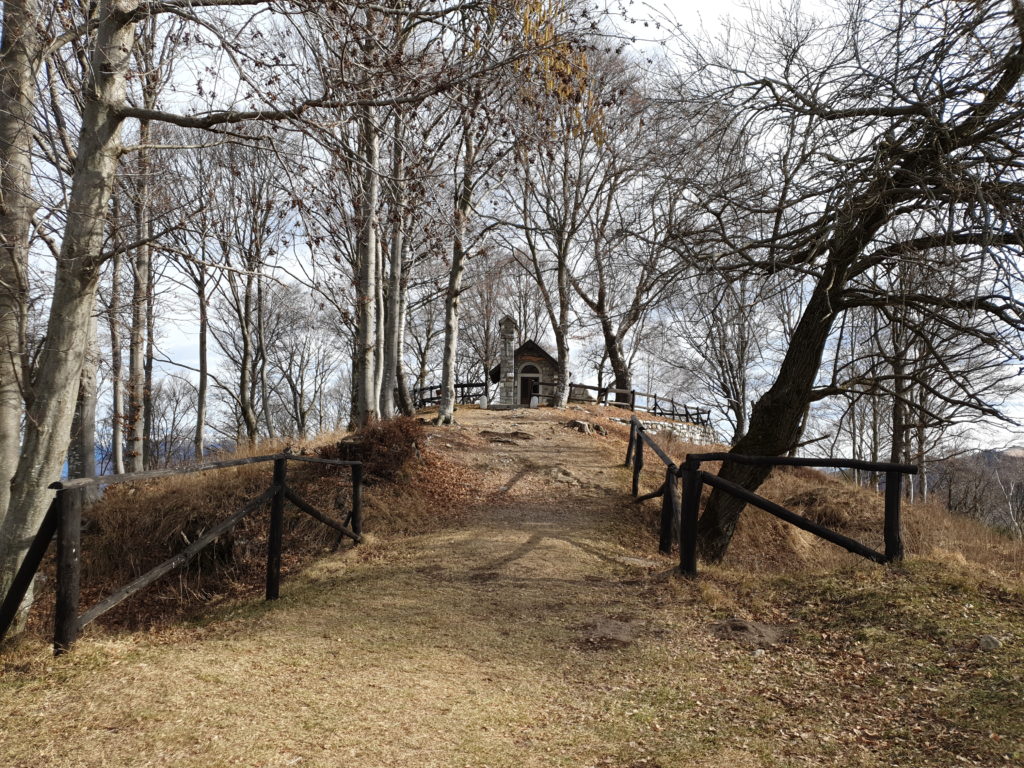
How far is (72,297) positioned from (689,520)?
5.55 meters

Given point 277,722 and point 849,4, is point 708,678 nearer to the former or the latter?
point 277,722

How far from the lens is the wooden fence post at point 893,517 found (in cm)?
541

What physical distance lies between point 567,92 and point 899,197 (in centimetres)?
354

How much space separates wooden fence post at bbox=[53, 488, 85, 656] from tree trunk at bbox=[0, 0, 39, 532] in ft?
5.74

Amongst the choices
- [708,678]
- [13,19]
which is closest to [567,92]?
[13,19]

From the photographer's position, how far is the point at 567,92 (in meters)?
6.04

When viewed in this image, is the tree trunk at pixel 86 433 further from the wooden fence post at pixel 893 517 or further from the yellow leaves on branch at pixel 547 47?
the wooden fence post at pixel 893 517

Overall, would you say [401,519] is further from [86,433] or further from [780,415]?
[86,433]

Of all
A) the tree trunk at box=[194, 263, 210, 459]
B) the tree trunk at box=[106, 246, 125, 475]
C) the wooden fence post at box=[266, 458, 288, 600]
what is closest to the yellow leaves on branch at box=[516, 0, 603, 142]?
the wooden fence post at box=[266, 458, 288, 600]

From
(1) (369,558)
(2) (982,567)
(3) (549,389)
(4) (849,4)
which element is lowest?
(1) (369,558)

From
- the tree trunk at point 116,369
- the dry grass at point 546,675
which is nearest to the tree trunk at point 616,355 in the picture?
the tree trunk at point 116,369

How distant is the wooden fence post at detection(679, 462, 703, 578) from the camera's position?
19.4 ft

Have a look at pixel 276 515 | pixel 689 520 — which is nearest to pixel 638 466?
pixel 689 520

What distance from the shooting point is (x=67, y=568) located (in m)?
3.60
